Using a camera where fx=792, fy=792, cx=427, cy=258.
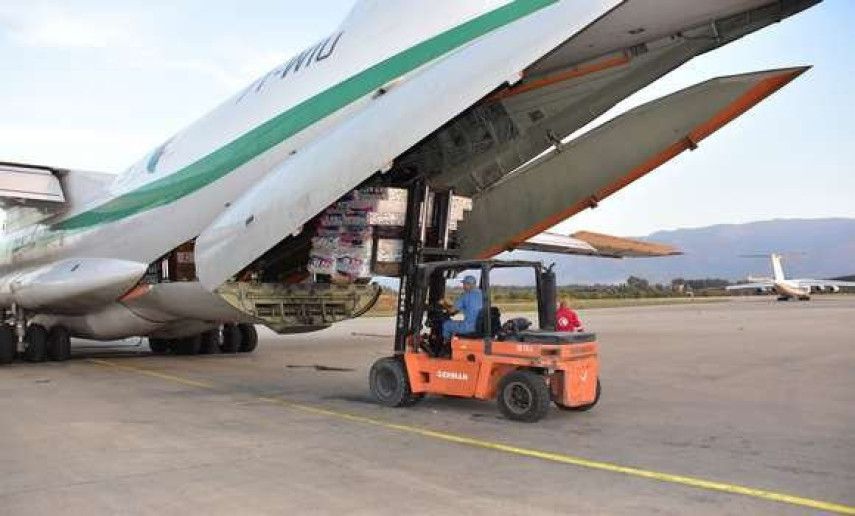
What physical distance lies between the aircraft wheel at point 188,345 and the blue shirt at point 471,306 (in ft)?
33.5

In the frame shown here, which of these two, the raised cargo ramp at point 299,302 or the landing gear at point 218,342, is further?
the landing gear at point 218,342

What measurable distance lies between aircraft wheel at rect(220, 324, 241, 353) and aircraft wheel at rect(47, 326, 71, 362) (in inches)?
127

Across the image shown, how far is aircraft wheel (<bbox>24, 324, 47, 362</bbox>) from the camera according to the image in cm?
1617

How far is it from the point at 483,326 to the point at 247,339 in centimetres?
1039

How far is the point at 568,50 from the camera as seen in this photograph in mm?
9297

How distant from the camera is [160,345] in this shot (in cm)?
1842

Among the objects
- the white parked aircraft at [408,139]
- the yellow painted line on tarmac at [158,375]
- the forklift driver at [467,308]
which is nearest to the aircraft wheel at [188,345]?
the yellow painted line on tarmac at [158,375]

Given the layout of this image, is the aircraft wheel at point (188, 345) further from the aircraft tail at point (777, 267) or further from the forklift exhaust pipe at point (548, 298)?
the aircraft tail at point (777, 267)

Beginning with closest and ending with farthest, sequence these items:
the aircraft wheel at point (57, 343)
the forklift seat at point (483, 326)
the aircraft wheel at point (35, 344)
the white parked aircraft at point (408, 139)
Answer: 1. the white parked aircraft at point (408, 139)
2. the forklift seat at point (483, 326)
3. the aircraft wheel at point (35, 344)
4. the aircraft wheel at point (57, 343)

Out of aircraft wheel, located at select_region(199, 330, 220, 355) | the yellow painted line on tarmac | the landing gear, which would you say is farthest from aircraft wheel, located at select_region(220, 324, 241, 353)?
the yellow painted line on tarmac

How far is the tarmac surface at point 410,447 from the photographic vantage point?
5.35 m

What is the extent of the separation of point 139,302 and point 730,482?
11090 mm

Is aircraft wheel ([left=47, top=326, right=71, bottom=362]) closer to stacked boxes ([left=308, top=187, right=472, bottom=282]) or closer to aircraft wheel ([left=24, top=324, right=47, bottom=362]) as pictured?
aircraft wheel ([left=24, top=324, right=47, bottom=362])

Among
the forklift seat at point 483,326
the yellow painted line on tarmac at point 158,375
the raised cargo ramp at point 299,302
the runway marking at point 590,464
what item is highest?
the raised cargo ramp at point 299,302
